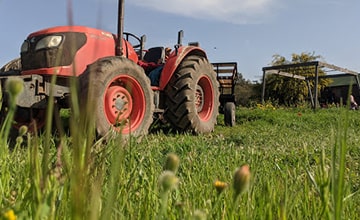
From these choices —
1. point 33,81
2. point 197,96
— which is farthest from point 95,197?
point 197,96

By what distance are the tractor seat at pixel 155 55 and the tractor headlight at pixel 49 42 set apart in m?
2.43

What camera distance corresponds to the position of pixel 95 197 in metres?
0.45

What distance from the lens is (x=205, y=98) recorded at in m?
7.77

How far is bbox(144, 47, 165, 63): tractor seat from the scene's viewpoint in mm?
7352

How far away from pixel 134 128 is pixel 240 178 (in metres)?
4.91

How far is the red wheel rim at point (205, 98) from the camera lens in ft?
24.5

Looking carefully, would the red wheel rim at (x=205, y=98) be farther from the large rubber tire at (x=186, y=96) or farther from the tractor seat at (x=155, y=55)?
the tractor seat at (x=155, y=55)

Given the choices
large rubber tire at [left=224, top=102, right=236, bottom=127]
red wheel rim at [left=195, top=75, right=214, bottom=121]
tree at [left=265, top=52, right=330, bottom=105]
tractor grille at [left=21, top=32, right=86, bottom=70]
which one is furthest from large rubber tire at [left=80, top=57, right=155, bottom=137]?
tree at [left=265, top=52, right=330, bottom=105]

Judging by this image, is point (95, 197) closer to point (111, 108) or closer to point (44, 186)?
point (44, 186)

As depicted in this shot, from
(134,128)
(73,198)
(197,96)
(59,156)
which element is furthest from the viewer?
(197,96)

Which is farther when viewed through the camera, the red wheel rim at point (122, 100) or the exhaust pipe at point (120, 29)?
the exhaust pipe at point (120, 29)

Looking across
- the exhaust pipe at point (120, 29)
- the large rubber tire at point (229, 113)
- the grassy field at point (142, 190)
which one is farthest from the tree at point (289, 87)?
the grassy field at point (142, 190)

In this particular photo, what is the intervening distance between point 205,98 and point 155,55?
3.84 feet

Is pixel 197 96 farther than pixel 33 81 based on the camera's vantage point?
Yes
